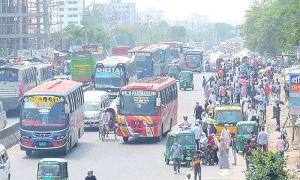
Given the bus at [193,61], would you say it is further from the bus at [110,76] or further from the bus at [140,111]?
the bus at [140,111]

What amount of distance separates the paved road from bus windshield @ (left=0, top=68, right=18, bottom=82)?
8967 millimetres

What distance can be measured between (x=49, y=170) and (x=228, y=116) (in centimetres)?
1231

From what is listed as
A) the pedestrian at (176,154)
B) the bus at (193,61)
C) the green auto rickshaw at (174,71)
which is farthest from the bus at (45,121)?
the bus at (193,61)

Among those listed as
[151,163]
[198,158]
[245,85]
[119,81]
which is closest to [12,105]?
[119,81]

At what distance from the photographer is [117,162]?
31.7 metres

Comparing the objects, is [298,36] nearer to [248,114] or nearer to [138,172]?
[248,114]

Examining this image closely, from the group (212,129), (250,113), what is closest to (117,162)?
(212,129)

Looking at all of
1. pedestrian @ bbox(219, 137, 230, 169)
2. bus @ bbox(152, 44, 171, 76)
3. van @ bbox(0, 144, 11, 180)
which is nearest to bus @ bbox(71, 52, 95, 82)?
bus @ bbox(152, 44, 171, 76)

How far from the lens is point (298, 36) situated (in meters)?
32.6

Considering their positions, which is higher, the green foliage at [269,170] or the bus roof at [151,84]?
the bus roof at [151,84]

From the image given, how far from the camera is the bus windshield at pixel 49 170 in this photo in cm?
2480

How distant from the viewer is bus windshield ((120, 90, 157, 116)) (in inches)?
1416

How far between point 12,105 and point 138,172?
63.8 feet

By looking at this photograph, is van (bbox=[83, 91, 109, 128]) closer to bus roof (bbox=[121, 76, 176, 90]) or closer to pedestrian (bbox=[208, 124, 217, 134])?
bus roof (bbox=[121, 76, 176, 90])
